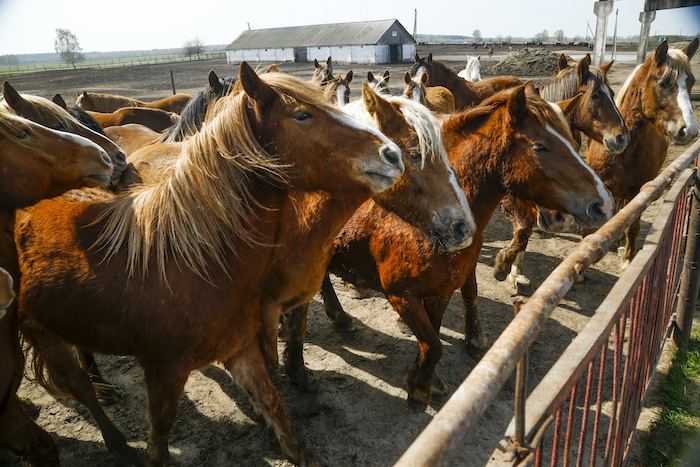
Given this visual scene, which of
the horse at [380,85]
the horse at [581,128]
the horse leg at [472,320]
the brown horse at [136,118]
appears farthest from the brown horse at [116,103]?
the horse leg at [472,320]

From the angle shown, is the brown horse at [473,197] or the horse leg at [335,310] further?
the horse leg at [335,310]

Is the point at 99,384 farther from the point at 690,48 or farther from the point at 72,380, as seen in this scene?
the point at 690,48

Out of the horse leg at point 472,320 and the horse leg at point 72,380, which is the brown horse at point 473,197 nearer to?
the horse leg at point 472,320

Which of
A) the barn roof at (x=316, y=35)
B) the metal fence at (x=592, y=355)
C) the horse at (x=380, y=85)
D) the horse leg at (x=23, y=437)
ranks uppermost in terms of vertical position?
the barn roof at (x=316, y=35)

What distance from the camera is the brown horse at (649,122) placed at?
4902 millimetres

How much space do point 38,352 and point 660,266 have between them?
3828mm

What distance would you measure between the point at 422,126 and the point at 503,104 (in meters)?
0.72

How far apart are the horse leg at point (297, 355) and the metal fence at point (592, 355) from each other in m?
1.65

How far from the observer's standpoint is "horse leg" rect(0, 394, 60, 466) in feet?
7.86

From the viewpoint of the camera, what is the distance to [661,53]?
195 inches

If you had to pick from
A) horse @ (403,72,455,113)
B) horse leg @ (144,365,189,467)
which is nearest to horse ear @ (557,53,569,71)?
horse @ (403,72,455,113)

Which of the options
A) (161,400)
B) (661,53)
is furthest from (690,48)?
(161,400)

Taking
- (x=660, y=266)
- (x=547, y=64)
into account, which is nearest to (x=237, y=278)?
(x=660, y=266)

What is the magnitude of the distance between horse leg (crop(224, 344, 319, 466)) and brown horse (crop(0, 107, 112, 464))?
1.06 m
